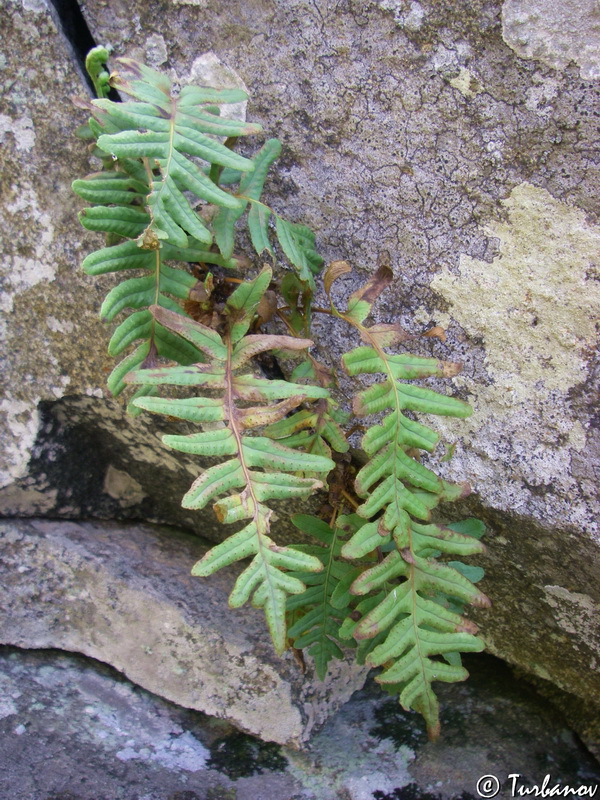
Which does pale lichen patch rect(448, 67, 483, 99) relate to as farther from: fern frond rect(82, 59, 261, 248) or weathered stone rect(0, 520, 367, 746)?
weathered stone rect(0, 520, 367, 746)

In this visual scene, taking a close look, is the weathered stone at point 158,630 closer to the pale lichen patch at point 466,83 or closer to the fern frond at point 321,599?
the fern frond at point 321,599

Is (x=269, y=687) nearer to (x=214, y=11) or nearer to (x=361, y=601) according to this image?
(x=361, y=601)

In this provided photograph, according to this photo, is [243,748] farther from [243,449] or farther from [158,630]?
[243,449]

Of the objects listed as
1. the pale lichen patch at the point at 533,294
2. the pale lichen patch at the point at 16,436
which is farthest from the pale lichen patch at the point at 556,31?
the pale lichen patch at the point at 16,436

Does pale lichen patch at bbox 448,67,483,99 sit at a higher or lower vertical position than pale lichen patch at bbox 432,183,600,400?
higher

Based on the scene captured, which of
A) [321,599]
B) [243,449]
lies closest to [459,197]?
[243,449]

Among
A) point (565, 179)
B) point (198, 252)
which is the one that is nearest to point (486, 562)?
point (565, 179)

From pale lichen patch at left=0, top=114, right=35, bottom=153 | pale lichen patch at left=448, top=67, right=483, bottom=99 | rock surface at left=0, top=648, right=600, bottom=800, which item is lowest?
rock surface at left=0, top=648, right=600, bottom=800

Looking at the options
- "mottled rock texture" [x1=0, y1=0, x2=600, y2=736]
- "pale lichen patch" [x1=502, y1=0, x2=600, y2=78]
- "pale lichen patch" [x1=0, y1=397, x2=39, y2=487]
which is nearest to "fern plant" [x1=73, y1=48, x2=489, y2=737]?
"mottled rock texture" [x1=0, y1=0, x2=600, y2=736]
